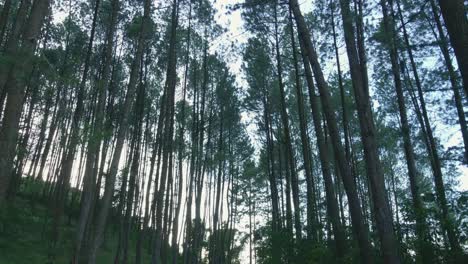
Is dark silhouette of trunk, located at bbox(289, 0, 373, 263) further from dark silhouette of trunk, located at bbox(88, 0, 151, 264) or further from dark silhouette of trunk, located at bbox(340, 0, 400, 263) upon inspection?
dark silhouette of trunk, located at bbox(88, 0, 151, 264)

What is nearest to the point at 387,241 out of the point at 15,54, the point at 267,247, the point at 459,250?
the point at 459,250

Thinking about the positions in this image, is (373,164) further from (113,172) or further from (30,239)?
(30,239)

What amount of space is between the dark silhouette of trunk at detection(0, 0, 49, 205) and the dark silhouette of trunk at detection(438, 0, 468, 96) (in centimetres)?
634

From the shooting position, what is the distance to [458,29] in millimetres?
4301

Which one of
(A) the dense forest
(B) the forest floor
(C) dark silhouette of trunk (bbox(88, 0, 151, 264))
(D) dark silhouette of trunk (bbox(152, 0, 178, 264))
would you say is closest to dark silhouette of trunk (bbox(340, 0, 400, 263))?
(A) the dense forest

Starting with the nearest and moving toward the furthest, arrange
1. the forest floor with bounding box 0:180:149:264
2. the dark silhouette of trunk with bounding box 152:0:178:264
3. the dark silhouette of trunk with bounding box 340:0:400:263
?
the dark silhouette of trunk with bounding box 340:0:400:263 < the dark silhouette of trunk with bounding box 152:0:178:264 < the forest floor with bounding box 0:180:149:264

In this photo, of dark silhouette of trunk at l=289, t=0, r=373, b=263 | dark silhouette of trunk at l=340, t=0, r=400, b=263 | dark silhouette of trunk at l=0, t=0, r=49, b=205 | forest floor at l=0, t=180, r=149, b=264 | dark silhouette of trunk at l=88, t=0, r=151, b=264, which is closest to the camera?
dark silhouette of trunk at l=0, t=0, r=49, b=205

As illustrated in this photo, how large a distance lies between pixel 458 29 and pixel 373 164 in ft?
9.75

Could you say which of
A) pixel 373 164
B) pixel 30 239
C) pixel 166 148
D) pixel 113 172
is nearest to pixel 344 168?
pixel 373 164

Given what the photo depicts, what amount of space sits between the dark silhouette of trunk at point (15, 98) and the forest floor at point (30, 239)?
6835 millimetres

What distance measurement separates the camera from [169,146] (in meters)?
15.0

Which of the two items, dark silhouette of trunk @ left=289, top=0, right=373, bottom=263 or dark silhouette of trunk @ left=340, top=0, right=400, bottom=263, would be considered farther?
dark silhouette of trunk @ left=289, top=0, right=373, bottom=263

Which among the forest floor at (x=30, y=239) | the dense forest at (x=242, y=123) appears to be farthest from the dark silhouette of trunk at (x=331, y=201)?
the forest floor at (x=30, y=239)

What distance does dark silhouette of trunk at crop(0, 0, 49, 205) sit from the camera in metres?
5.69
